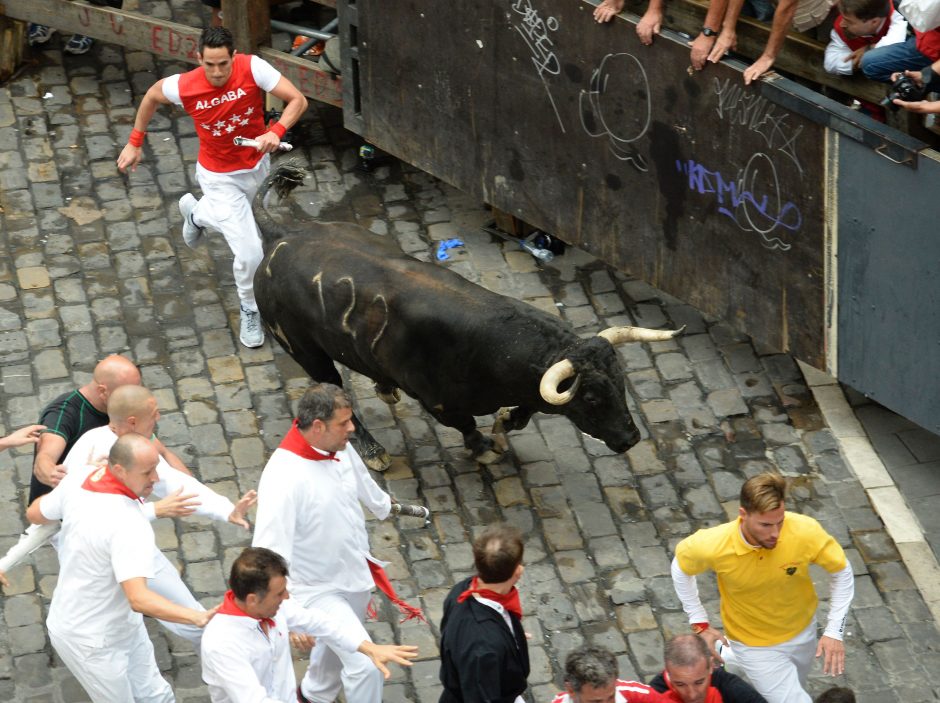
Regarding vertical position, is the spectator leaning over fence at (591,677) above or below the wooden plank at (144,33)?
below

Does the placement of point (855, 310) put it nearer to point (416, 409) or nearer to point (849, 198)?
point (849, 198)

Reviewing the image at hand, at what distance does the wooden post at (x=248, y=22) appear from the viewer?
12703 millimetres

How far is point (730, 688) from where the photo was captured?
7156mm

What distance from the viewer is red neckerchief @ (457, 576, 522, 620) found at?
7039mm

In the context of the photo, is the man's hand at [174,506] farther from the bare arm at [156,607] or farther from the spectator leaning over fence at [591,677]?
the spectator leaning over fence at [591,677]

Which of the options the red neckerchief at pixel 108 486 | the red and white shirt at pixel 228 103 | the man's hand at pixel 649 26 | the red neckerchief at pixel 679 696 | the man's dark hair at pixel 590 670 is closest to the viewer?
the man's dark hair at pixel 590 670

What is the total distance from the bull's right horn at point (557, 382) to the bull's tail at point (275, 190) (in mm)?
2355

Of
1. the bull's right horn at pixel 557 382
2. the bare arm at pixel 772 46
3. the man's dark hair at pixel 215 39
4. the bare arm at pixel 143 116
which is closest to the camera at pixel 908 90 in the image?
the bare arm at pixel 772 46

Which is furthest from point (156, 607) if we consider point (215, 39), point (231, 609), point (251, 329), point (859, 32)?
point (859, 32)

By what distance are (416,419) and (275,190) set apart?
74.4 inches

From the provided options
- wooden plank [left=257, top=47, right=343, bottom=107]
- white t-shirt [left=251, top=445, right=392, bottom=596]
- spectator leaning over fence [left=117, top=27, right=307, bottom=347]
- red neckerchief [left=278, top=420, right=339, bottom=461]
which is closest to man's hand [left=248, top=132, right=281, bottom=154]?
spectator leaning over fence [left=117, top=27, right=307, bottom=347]

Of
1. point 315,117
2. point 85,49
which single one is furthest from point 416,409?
point 85,49

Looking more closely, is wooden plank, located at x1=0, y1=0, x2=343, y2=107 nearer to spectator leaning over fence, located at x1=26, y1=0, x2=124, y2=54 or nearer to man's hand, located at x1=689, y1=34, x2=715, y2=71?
spectator leaning over fence, located at x1=26, y1=0, x2=124, y2=54

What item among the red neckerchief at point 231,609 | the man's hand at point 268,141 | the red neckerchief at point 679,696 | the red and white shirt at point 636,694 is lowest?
the red and white shirt at point 636,694
